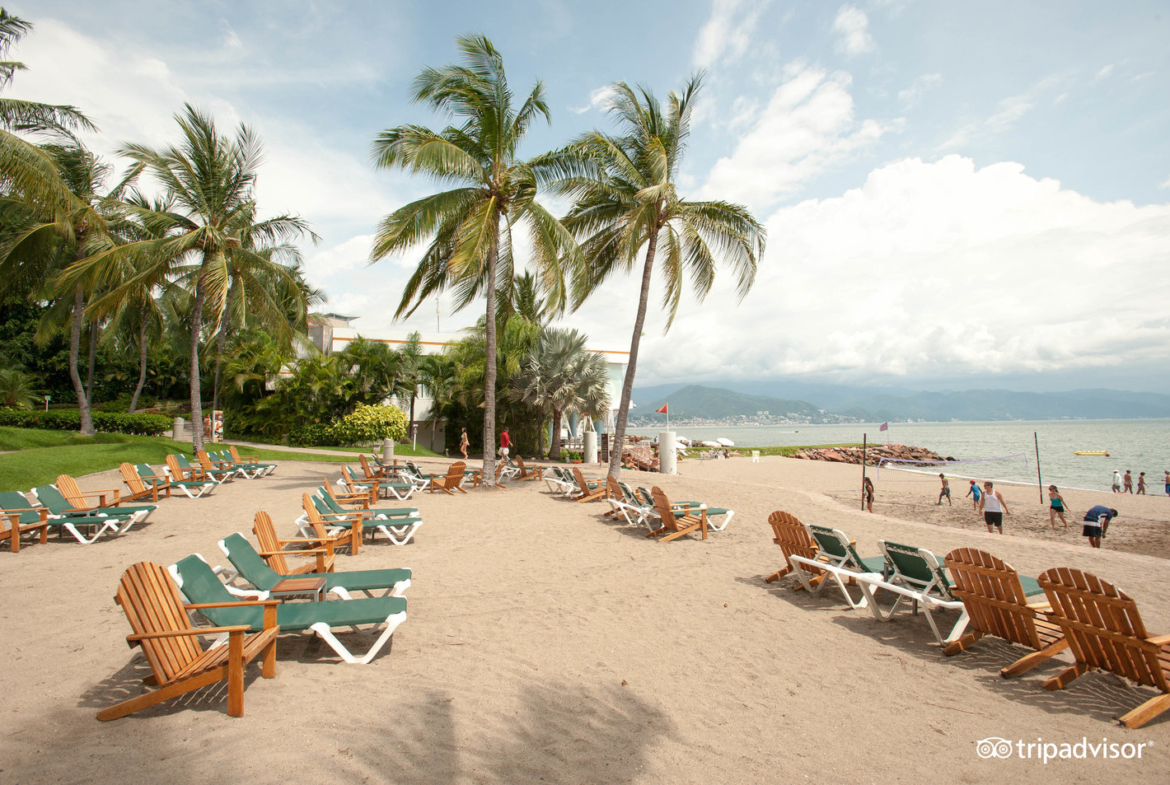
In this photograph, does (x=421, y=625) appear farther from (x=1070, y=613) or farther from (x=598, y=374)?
(x=598, y=374)

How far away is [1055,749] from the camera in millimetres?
3430

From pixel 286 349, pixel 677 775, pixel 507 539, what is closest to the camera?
pixel 677 775

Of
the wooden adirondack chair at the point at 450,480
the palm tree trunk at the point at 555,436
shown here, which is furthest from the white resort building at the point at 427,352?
the wooden adirondack chair at the point at 450,480

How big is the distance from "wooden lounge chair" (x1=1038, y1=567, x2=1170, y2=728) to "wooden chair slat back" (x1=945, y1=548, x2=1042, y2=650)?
0.93 feet

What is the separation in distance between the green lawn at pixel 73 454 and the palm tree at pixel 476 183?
344 inches

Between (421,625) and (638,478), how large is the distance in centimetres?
1376

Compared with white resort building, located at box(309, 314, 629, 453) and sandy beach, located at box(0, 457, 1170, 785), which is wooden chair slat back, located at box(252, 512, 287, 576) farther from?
white resort building, located at box(309, 314, 629, 453)

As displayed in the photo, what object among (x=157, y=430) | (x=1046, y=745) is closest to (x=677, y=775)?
(x=1046, y=745)

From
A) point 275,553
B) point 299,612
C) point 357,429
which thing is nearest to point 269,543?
point 275,553

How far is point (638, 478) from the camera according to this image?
1844 centimetres

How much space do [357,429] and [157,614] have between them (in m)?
22.5

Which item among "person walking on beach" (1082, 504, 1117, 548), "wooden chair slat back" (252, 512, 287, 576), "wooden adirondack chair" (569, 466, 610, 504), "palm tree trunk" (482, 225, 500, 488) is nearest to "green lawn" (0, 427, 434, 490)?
"palm tree trunk" (482, 225, 500, 488)

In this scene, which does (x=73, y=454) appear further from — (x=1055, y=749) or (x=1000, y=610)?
(x=1055, y=749)

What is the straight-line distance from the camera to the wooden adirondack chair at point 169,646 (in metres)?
3.23
